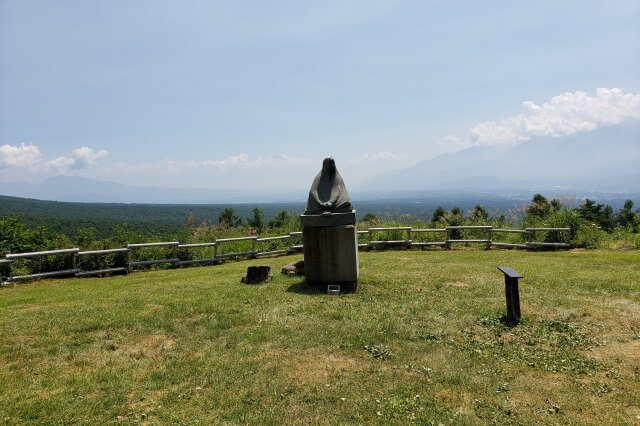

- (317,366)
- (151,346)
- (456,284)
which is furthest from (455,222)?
(151,346)

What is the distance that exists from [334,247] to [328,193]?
1581mm

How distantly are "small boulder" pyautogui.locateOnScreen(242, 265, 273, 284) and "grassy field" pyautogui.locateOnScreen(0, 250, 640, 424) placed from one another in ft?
1.56

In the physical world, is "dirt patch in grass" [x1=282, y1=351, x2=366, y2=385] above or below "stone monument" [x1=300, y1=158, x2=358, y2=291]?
below

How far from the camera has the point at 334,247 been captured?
1023 centimetres

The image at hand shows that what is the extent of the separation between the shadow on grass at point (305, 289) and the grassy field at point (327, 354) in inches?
2.0

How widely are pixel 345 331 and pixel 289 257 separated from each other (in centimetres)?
1083

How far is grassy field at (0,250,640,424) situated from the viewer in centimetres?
479

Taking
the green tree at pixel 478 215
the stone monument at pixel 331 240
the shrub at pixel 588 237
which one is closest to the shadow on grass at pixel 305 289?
the stone monument at pixel 331 240

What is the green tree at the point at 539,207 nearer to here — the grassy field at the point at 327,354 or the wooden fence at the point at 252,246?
the wooden fence at the point at 252,246

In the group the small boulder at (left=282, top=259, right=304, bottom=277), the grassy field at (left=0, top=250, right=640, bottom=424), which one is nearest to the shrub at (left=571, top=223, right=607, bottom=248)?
the grassy field at (left=0, top=250, right=640, bottom=424)

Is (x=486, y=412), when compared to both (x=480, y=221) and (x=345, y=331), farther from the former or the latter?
(x=480, y=221)

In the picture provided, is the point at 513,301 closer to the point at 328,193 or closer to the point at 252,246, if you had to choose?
the point at 328,193

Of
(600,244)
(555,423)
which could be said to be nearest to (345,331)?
(555,423)

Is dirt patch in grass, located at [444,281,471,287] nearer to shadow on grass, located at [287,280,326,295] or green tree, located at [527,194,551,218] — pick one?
shadow on grass, located at [287,280,326,295]
